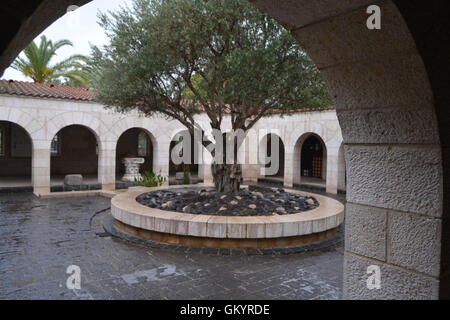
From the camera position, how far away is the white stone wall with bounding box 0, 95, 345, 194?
13359 mm

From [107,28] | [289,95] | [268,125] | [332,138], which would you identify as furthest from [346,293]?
[268,125]

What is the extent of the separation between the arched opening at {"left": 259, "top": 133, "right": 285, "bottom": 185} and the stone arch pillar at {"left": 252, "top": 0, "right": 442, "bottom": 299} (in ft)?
54.9

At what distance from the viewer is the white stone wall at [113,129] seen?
13.4 m

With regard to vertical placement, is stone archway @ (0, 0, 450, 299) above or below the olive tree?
below

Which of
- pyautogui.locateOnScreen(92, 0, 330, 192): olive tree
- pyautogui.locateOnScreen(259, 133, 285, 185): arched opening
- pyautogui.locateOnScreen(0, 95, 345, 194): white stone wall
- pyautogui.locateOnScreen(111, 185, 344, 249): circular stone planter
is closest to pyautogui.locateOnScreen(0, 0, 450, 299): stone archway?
pyautogui.locateOnScreen(111, 185, 344, 249): circular stone planter

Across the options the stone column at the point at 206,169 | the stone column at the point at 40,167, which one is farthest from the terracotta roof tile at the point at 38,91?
the stone column at the point at 206,169

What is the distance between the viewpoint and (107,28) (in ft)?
26.8

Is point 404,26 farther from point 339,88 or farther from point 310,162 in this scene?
point 310,162

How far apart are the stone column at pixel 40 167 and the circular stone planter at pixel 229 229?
26.2ft

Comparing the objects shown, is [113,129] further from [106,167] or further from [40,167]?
[40,167]

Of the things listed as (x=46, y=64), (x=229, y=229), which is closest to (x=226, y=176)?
(x=229, y=229)

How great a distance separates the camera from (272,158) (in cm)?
2161

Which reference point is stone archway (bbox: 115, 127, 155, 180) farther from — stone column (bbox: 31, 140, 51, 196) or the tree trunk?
the tree trunk

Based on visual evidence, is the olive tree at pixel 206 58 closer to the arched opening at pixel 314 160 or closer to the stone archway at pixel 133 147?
the arched opening at pixel 314 160
